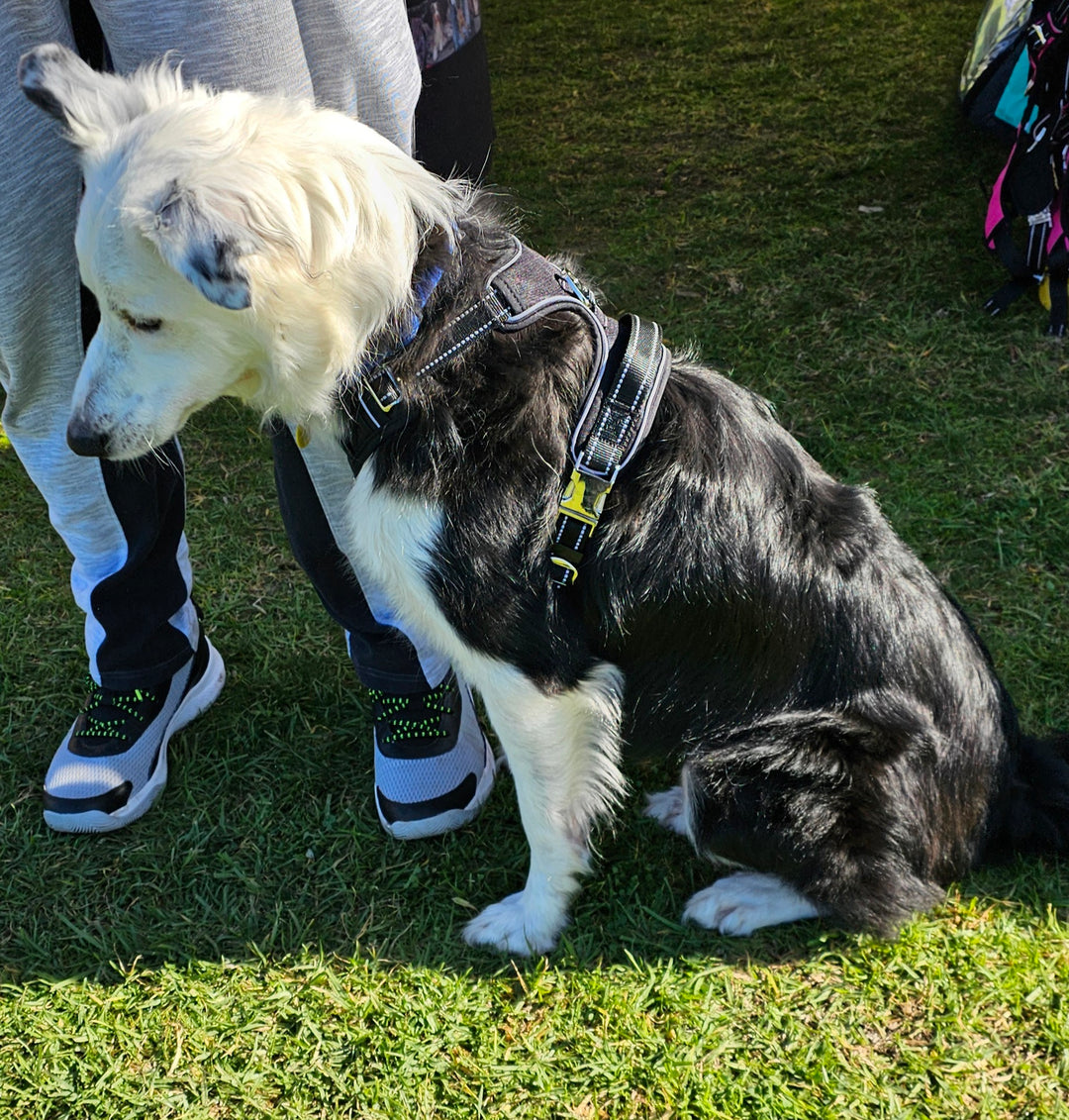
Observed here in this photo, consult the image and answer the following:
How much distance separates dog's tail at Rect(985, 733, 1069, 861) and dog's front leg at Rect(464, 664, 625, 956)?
873 millimetres

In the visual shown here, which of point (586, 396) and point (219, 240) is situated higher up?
point (219, 240)

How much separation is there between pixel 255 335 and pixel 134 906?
1471 mm

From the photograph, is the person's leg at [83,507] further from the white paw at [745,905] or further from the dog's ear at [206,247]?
the white paw at [745,905]

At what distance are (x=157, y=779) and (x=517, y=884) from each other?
1.01 m

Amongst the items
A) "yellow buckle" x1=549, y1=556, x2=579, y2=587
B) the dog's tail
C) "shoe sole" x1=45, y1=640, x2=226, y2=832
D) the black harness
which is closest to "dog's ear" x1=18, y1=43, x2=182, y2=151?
the black harness

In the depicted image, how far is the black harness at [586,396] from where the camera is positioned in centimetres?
183

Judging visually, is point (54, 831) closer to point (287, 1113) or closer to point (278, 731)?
point (278, 731)

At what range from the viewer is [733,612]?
1931 mm

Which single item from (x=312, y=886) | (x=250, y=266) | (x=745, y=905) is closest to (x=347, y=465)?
(x=250, y=266)

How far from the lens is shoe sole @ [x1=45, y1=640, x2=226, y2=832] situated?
2520 mm

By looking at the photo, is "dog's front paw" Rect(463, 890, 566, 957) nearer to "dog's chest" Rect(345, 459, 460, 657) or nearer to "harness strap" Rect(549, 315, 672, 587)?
"dog's chest" Rect(345, 459, 460, 657)

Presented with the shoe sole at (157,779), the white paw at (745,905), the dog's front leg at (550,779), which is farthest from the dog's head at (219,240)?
the white paw at (745,905)

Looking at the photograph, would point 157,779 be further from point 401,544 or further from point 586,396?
point 586,396

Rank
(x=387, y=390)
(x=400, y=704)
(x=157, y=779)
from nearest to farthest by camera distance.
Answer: (x=387, y=390) < (x=400, y=704) < (x=157, y=779)
